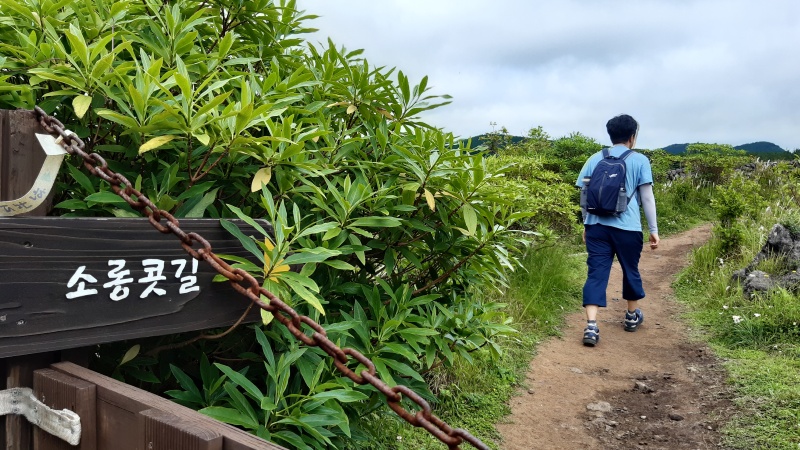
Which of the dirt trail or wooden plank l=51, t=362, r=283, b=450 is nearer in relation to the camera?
wooden plank l=51, t=362, r=283, b=450

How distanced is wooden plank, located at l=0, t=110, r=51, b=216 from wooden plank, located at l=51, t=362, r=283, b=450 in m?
0.46

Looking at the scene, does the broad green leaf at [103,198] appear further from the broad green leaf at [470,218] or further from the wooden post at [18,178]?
the broad green leaf at [470,218]

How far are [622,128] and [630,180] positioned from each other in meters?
0.57

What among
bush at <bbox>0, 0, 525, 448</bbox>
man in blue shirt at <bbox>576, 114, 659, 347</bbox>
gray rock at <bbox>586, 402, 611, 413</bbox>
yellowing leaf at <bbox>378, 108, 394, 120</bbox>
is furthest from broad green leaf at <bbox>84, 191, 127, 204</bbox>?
man in blue shirt at <bbox>576, 114, 659, 347</bbox>

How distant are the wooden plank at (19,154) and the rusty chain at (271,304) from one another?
1.6 inches

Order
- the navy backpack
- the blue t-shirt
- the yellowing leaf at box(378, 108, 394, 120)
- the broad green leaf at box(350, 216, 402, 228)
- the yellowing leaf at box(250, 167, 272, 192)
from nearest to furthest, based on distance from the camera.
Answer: the yellowing leaf at box(250, 167, 272, 192) < the broad green leaf at box(350, 216, 402, 228) < the yellowing leaf at box(378, 108, 394, 120) < the navy backpack < the blue t-shirt

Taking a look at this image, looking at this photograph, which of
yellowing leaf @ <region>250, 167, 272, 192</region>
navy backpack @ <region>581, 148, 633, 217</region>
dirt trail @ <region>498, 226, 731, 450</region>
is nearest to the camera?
yellowing leaf @ <region>250, 167, 272, 192</region>

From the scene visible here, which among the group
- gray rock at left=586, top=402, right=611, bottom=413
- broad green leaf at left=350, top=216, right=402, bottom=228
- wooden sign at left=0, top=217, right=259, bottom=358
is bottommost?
gray rock at left=586, top=402, right=611, bottom=413

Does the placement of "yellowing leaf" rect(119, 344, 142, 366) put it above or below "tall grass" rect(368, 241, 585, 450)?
above

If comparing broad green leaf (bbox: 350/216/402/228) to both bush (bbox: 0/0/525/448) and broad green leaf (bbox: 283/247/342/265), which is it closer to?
bush (bbox: 0/0/525/448)

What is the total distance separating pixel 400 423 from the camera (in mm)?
3656

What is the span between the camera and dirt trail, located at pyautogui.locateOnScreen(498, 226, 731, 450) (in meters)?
4.09

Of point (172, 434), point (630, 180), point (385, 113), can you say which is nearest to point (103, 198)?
point (172, 434)

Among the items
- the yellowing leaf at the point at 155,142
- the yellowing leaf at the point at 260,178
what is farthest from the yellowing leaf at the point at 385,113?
the yellowing leaf at the point at 155,142
